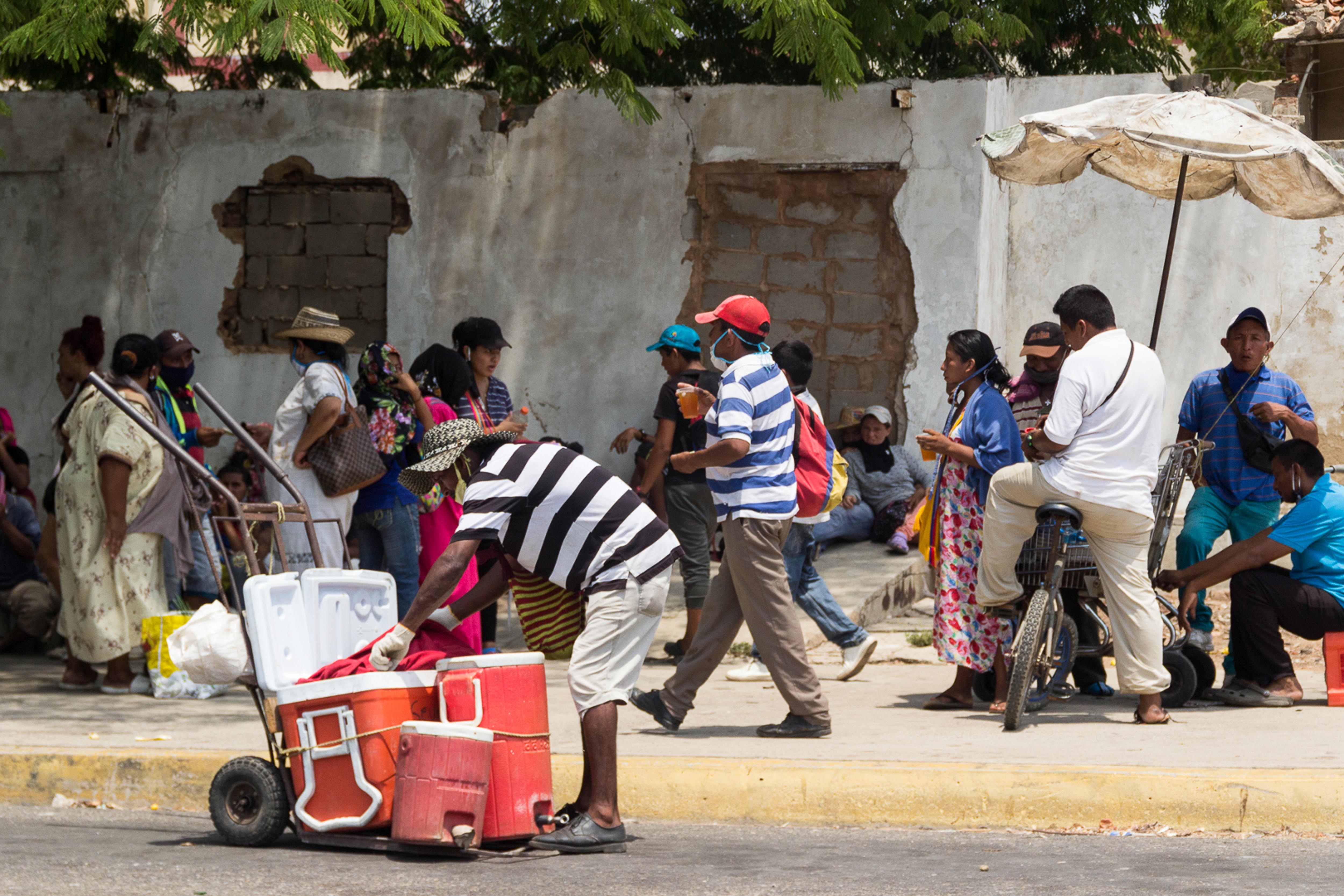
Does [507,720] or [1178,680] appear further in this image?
[1178,680]

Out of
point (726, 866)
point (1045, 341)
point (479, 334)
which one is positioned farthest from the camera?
point (479, 334)

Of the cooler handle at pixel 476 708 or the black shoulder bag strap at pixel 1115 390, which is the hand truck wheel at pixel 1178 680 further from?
the cooler handle at pixel 476 708

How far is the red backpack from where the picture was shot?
24.1 feet

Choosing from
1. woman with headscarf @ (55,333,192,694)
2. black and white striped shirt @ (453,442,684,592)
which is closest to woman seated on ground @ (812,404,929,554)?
woman with headscarf @ (55,333,192,694)

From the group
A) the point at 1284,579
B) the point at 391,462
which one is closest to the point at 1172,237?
the point at 1284,579

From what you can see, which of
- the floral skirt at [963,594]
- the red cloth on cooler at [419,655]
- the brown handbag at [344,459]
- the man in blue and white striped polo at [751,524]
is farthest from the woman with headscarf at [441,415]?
the red cloth on cooler at [419,655]

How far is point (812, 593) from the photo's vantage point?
7980 mm

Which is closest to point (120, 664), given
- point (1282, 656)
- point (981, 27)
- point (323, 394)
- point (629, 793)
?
point (323, 394)

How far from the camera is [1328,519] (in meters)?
7.12

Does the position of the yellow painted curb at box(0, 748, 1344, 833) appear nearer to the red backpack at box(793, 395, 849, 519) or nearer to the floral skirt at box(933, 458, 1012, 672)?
the floral skirt at box(933, 458, 1012, 672)

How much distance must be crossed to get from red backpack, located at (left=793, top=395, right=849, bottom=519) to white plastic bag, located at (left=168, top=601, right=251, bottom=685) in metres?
2.98

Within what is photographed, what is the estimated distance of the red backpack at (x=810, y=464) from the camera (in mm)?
7336

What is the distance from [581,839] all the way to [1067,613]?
3.28 meters

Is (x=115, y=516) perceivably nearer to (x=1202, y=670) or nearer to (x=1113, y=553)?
(x=1113, y=553)
